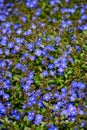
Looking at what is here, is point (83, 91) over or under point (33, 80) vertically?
under

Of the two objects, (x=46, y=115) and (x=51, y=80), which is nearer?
(x=46, y=115)

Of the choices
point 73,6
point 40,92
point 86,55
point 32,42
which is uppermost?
point 73,6

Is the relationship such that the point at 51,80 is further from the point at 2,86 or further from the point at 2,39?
the point at 2,39

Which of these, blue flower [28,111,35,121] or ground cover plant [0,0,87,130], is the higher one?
ground cover plant [0,0,87,130]

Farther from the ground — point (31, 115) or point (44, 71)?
point (44, 71)

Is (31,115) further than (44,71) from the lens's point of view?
No

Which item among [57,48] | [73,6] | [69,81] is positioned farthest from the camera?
[73,6]

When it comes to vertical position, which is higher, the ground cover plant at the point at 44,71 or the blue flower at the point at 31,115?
the ground cover plant at the point at 44,71

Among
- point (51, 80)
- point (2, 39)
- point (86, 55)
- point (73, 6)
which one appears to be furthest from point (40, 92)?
point (73, 6)
